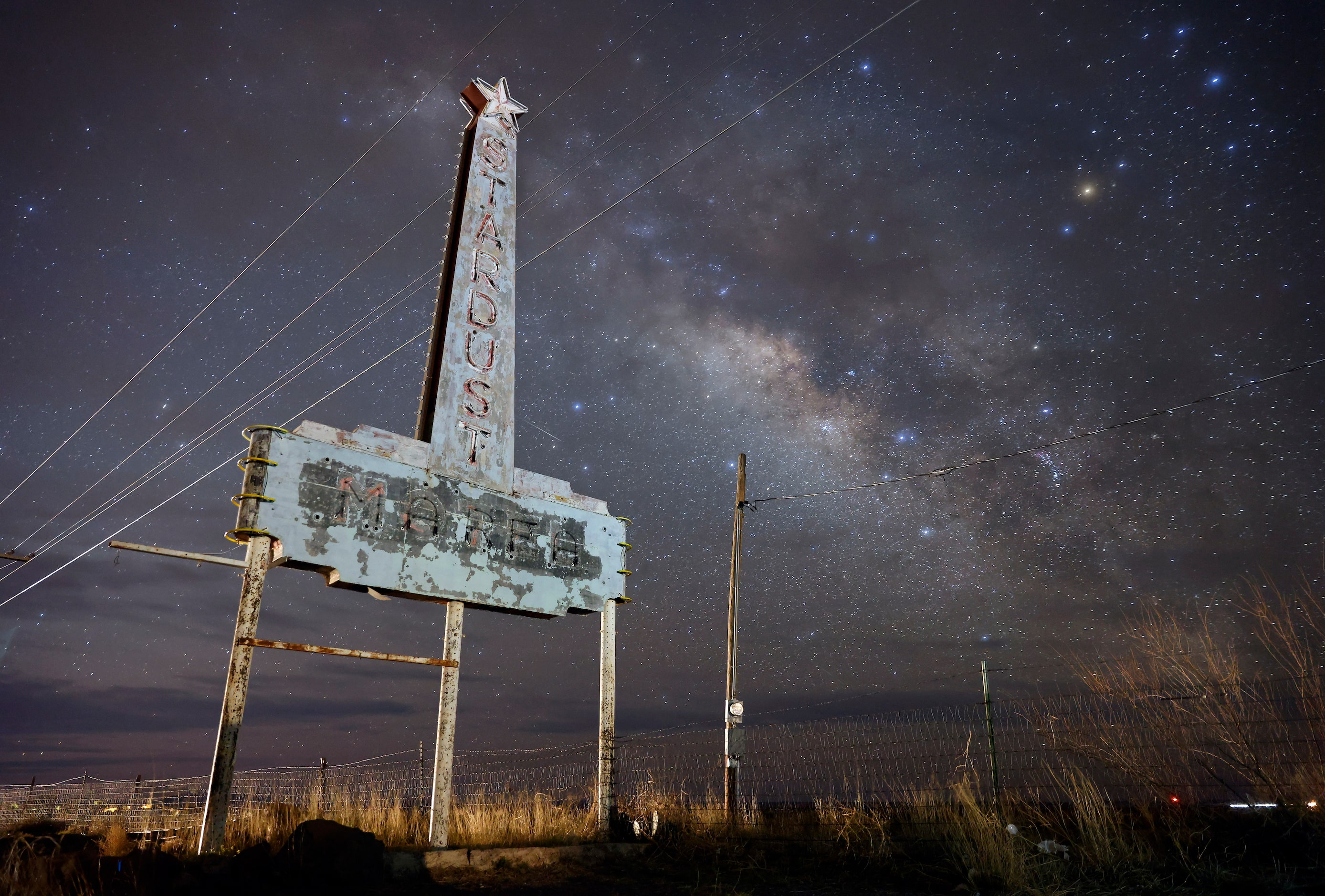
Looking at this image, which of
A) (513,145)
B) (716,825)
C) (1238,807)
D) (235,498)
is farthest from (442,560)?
(1238,807)

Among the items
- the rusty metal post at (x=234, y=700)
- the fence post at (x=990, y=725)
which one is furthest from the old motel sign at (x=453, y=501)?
the fence post at (x=990, y=725)

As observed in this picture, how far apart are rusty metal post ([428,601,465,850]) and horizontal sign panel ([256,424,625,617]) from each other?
38 cm

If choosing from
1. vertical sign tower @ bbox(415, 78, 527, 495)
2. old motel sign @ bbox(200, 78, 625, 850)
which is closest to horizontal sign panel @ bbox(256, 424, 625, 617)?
old motel sign @ bbox(200, 78, 625, 850)

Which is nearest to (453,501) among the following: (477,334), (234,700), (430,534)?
(430,534)

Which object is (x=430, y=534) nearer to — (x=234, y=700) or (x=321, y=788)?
(x=234, y=700)

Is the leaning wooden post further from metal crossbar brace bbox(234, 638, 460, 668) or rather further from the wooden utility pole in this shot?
the wooden utility pole

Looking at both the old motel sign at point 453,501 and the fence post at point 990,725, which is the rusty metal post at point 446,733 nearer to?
the old motel sign at point 453,501

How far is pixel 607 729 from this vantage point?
1074 cm

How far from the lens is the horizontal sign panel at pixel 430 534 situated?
841 cm

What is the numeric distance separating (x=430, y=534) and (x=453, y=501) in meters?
0.56

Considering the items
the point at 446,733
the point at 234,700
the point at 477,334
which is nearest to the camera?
the point at 234,700

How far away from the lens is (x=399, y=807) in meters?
10.3

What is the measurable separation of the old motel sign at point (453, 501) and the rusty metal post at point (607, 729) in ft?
0.34

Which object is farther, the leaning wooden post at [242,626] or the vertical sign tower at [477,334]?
the vertical sign tower at [477,334]
